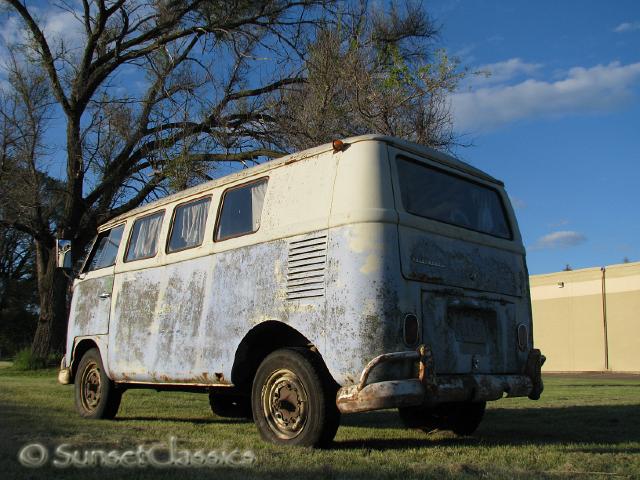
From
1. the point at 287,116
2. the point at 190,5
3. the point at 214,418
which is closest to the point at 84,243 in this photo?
the point at 190,5

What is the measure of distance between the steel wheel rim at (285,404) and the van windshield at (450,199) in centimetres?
165

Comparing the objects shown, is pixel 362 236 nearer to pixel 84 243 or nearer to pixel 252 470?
pixel 252 470

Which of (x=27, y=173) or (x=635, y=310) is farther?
(x=635, y=310)

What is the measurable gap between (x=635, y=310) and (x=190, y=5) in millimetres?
24342

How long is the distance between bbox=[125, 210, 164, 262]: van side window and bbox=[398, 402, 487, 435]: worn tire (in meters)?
3.24

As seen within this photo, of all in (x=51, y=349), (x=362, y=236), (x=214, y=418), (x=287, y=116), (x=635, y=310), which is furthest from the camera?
(x=635, y=310)

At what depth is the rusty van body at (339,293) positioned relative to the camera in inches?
196

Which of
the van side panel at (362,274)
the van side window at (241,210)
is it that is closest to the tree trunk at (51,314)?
the van side window at (241,210)

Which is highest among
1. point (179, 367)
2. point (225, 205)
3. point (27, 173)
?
point (27, 173)

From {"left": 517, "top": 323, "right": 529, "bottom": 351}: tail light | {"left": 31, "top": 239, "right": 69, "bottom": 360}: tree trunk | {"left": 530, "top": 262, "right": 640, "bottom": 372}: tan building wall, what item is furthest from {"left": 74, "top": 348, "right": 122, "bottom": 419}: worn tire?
{"left": 530, "top": 262, "right": 640, "bottom": 372}: tan building wall

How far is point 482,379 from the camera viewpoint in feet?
17.7

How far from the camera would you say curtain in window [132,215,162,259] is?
7566 mm

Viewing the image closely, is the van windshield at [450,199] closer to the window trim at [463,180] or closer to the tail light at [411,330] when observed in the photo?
the window trim at [463,180]

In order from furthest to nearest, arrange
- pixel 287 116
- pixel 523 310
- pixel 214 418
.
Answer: pixel 287 116
pixel 214 418
pixel 523 310
